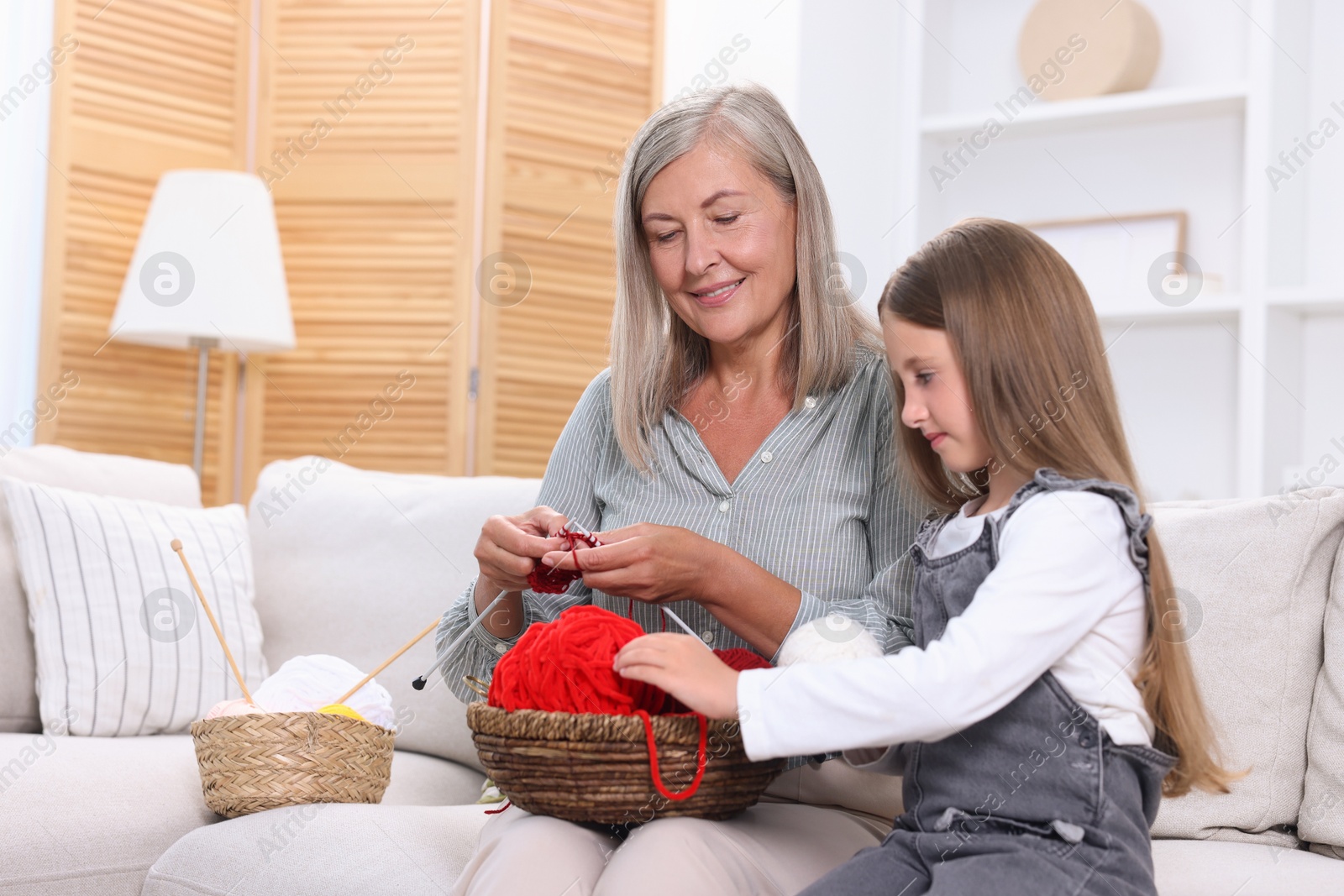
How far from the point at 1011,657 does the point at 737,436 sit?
577mm

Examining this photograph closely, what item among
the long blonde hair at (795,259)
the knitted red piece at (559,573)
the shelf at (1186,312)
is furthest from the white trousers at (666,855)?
the shelf at (1186,312)

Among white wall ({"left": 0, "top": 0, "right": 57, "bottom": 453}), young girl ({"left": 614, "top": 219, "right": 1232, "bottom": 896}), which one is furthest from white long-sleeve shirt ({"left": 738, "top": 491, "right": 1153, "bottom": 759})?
white wall ({"left": 0, "top": 0, "right": 57, "bottom": 453})

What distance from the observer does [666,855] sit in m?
1.10

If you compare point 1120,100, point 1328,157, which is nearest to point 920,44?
point 1120,100

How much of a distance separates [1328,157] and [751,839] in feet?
7.33

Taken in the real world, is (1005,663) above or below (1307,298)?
below

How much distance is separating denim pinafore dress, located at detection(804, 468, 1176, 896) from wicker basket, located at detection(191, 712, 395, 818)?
0.72 metres

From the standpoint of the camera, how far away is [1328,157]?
270 centimetres

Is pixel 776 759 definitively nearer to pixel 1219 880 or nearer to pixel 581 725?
pixel 581 725

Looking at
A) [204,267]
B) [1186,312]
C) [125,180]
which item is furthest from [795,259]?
[125,180]

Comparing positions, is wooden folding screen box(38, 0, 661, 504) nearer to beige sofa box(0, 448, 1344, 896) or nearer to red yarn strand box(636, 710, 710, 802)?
beige sofa box(0, 448, 1344, 896)

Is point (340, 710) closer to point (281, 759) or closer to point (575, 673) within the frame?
point (281, 759)

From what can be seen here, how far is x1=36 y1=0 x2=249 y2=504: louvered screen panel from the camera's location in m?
3.27

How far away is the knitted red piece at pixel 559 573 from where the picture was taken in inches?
50.4
